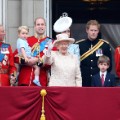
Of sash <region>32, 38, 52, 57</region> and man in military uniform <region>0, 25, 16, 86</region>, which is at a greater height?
sash <region>32, 38, 52, 57</region>

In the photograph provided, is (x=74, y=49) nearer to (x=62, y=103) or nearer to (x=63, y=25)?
(x=63, y=25)

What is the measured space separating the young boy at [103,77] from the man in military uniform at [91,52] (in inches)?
11.6

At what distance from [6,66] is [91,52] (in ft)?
4.64

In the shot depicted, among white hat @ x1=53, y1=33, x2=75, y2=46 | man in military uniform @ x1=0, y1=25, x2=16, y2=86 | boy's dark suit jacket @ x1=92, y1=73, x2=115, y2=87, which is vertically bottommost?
boy's dark suit jacket @ x1=92, y1=73, x2=115, y2=87

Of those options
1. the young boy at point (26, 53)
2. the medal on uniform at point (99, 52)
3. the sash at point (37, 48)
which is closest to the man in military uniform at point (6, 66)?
the young boy at point (26, 53)

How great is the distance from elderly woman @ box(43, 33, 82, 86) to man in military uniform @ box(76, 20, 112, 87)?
24.8 inches

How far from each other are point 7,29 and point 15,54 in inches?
82.3

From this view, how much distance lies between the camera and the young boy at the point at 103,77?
11.9m

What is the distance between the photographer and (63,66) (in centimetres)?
1161

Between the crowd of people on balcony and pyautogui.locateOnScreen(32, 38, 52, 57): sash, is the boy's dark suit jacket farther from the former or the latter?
pyautogui.locateOnScreen(32, 38, 52, 57): sash

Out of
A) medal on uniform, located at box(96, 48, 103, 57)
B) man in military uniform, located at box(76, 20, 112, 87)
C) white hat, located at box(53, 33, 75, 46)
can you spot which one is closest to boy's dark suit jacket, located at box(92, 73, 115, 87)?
man in military uniform, located at box(76, 20, 112, 87)

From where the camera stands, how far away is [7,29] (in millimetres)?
14367

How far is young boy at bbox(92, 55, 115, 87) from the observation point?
469 inches

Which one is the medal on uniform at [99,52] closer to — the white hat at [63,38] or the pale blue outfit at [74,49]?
the pale blue outfit at [74,49]
